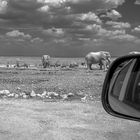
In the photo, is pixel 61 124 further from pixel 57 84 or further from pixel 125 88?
pixel 57 84

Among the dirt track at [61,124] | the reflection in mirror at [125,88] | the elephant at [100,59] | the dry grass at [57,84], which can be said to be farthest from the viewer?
the elephant at [100,59]

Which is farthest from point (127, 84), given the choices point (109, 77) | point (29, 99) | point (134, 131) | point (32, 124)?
point (29, 99)

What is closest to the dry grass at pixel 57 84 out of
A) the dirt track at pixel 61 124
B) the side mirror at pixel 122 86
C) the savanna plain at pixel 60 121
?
the savanna plain at pixel 60 121

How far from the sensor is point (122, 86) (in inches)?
111

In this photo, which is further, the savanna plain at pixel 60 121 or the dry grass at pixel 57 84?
the dry grass at pixel 57 84

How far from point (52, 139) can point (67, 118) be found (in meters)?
1.82

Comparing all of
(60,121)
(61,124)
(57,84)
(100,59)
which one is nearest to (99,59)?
(100,59)

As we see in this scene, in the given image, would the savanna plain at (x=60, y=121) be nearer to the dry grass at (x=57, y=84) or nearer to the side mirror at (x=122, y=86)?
the dry grass at (x=57, y=84)

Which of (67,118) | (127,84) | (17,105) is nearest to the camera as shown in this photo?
(127,84)

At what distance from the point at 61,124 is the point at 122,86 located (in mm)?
5087

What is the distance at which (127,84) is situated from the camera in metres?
2.78

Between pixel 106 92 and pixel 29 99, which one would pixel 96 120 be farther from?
pixel 106 92

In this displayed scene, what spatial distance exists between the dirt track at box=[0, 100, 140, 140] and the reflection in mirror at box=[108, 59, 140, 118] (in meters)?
3.95

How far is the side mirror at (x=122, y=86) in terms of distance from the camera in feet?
8.64
